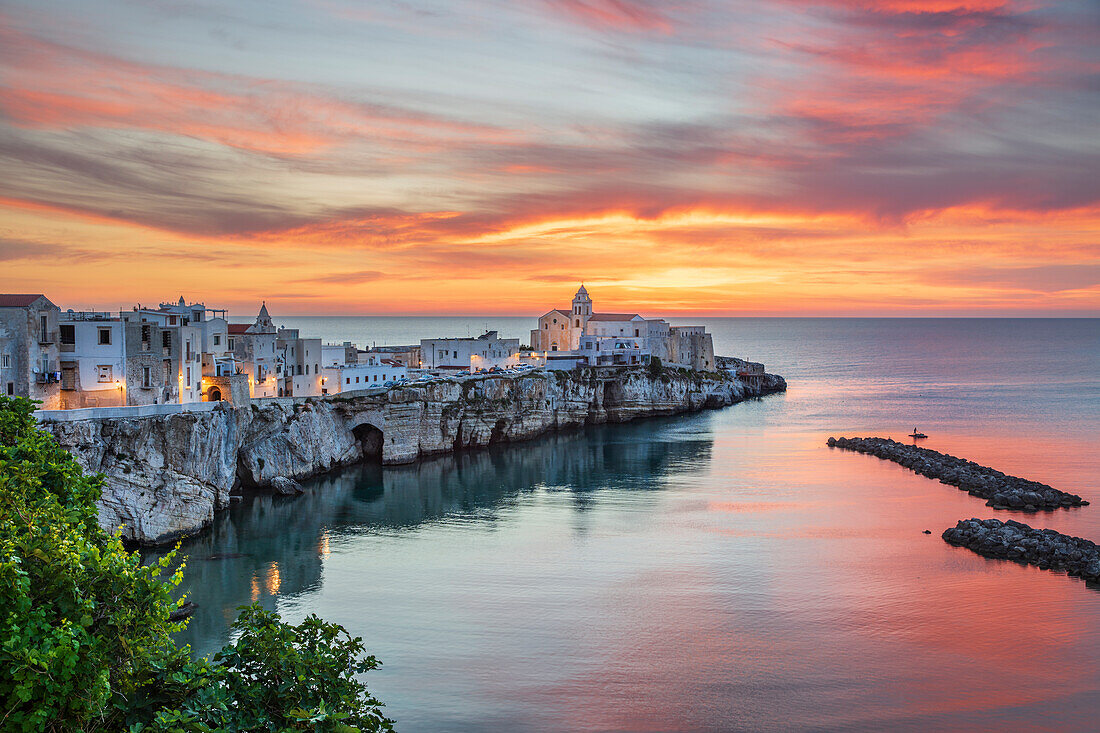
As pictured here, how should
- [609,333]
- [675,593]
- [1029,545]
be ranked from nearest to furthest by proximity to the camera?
[675,593] < [1029,545] < [609,333]

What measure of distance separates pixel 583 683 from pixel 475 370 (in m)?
65.9

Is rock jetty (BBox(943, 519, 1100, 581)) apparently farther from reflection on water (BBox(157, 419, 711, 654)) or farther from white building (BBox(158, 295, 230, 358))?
white building (BBox(158, 295, 230, 358))

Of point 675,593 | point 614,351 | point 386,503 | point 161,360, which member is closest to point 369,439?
point 386,503

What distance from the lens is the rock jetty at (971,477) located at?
48156mm

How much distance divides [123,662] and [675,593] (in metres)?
23.8

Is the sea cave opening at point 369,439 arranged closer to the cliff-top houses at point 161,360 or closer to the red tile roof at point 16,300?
the cliff-top houses at point 161,360

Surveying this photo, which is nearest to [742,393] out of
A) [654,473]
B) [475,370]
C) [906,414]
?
[906,414]

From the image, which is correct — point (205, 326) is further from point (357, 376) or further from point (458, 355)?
point (458, 355)

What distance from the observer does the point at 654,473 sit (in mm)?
61344

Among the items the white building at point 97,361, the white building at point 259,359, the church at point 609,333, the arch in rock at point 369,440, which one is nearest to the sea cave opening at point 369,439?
the arch in rock at point 369,440

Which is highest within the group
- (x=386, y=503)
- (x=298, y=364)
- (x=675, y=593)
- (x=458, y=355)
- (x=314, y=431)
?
(x=458, y=355)

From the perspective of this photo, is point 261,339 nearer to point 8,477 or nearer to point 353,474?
point 353,474

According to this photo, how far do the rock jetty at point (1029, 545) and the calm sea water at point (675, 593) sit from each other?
56.7 inches

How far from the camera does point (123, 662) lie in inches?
504
